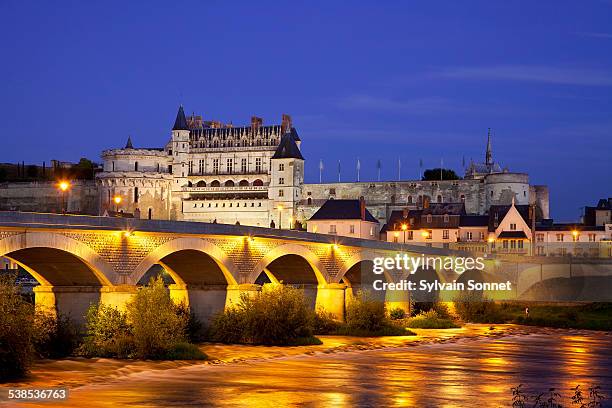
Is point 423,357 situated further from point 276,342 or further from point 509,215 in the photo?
point 509,215

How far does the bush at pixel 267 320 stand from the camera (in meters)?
40.8

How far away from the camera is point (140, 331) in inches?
1345

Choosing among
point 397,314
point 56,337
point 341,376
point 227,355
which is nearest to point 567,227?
point 397,314

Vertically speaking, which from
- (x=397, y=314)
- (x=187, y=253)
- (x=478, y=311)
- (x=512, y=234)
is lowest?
(x=397, y=314)

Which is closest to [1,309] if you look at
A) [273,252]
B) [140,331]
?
[140,331]

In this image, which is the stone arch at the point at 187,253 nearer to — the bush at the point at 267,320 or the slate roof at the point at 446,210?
the bush at the point at 267,320

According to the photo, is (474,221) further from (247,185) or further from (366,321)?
(366,321)

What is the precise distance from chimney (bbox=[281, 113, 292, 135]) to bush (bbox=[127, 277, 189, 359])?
353 ft

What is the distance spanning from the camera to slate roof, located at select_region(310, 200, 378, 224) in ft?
331

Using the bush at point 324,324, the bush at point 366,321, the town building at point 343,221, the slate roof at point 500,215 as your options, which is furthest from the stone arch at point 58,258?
the slate roof at point 500,215

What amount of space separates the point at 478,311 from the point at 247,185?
3123 inches

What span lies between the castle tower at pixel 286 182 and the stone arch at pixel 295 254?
7803 centimetres

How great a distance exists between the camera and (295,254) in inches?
1923

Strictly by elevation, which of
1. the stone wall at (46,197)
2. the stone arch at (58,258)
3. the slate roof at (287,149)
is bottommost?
the stone arch at (58,258)
